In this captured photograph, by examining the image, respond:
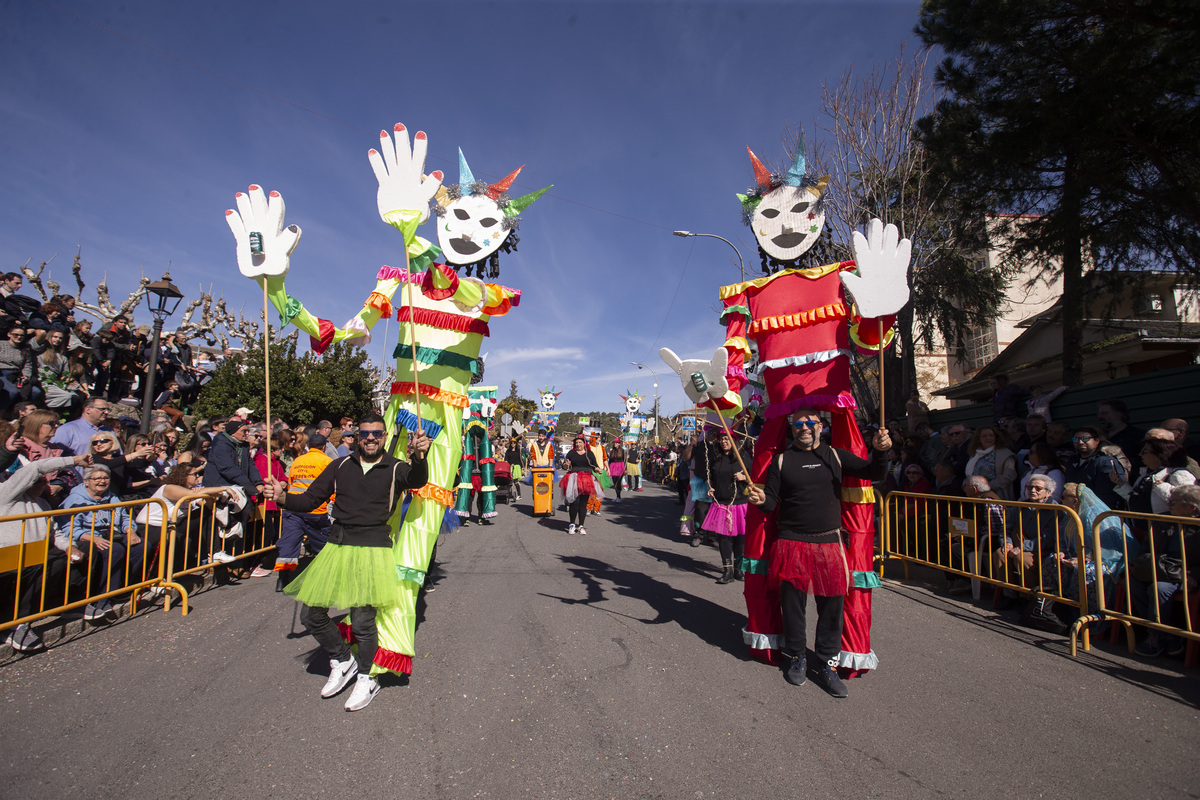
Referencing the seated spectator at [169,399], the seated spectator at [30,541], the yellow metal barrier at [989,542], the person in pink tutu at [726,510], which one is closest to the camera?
the seated spectator at [30,541]

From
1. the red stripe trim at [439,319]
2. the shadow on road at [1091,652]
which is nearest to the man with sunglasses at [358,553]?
the red stripe trim at [439,319]

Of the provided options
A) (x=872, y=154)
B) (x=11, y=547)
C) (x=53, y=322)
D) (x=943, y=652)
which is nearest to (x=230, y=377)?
(x=53, y=322)

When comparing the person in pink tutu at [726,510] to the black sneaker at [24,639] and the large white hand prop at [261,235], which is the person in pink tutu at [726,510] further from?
the black sneaker at [24,639]

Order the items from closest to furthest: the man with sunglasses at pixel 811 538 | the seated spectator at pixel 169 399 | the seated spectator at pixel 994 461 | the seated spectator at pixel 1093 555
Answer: the man with sunglasses at pixel 811 538, the seated spectator at pixel 1093 555, the seated spectator at pixel 994 461, the seated spectator at pixel 169 399

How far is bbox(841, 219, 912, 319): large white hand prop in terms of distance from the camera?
3463 millimetres

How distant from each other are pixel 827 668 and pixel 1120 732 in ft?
4.42

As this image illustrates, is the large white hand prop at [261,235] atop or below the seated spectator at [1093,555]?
atop

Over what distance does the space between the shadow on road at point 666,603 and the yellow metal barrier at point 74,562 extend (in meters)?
3.45

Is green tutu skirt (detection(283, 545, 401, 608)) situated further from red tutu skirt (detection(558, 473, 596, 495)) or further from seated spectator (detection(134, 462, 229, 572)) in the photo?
red tutu skirt (detection(558, 473, 596, 495))

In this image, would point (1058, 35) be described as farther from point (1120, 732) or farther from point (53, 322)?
point (53, 322)

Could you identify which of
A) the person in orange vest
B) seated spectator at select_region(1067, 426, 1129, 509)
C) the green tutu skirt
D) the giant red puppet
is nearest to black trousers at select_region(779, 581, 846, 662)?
the giant red puppet

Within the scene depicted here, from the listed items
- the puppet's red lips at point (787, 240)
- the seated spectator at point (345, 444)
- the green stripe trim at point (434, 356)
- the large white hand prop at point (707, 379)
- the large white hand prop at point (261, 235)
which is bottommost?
the seated spectator at point (345, 444)

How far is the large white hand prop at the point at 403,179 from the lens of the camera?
142 inches

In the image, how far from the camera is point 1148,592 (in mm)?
4098
